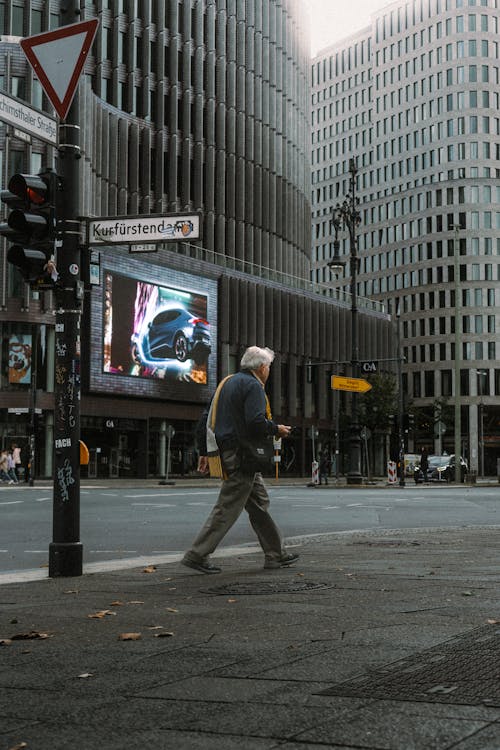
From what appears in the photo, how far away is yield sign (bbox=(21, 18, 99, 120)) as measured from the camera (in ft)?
30.5

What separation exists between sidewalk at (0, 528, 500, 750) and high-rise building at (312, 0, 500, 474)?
10936 centimetres

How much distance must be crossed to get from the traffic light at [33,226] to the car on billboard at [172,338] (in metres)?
52.4

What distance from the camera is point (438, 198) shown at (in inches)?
4914

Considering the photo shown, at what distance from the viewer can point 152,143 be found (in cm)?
6806

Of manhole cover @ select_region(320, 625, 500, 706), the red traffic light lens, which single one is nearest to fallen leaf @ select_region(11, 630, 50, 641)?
manhole cover @ select_region(320, 625, 500, 706)

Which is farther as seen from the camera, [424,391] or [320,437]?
[424,391]

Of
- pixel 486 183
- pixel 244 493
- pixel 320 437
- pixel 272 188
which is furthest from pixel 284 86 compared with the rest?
pixel 244 493

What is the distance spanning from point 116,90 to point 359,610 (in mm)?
62072

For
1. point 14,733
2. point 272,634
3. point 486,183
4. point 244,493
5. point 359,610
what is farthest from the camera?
point 486,183

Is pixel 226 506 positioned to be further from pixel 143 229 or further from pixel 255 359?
pixel 143 229

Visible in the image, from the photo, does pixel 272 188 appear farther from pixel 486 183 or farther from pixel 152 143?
pixel 486 183

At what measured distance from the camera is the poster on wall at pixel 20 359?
56000mm

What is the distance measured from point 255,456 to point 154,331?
54958 millimetres

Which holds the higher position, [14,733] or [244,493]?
[244,493]
